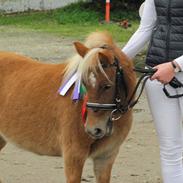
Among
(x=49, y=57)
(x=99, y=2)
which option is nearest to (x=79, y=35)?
(x=49, y=57)

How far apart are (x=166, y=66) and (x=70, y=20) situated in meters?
17.6

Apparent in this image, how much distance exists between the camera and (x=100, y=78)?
3275mm

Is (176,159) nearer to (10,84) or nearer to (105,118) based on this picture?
(105,118)

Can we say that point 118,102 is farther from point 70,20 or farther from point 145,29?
point 70,20

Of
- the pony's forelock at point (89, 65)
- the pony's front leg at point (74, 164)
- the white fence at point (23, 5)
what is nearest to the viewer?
the pony's forelock at point (89, 65)

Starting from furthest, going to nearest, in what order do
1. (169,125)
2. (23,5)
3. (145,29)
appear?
1. (23,5)
2. (145,29)
3. (169,125)

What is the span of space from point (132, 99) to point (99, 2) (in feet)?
65.4

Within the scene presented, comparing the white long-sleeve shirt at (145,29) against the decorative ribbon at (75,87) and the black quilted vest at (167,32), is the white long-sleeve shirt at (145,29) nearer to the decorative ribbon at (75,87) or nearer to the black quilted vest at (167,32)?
the black quilted vest at (167,32)

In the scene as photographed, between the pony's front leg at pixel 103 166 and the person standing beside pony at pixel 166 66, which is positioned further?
the pony's front leg at pixel 103 166

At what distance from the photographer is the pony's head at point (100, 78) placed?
3266 millimetres

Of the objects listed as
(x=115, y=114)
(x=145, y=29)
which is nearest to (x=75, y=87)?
(x=115, y=114)

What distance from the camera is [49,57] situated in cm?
1212

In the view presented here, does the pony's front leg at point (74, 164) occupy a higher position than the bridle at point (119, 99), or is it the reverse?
the bridle at point (119, 99)

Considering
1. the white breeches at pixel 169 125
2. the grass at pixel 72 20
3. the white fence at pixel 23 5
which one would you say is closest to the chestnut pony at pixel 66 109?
the white breeches at pixel 169 125
